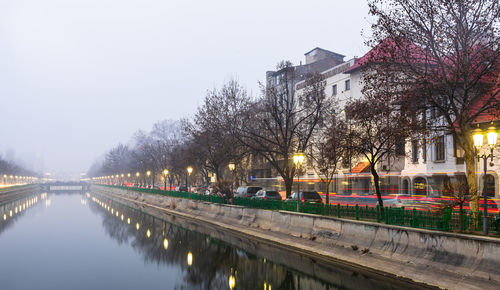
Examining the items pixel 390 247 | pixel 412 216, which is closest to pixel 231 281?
pixel 390 247

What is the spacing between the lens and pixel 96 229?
41.4 m

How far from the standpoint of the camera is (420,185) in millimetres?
38906

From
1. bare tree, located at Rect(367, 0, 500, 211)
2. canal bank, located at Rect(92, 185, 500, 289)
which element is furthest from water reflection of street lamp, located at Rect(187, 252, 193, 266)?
bare tree, located at Rect(367, 0, 500, 211)

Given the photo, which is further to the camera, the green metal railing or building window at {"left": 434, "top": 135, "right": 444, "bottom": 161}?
building window at {"left": 434, "top": 135, "right": 444, "bottom": 161}

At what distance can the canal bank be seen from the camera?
493 inches

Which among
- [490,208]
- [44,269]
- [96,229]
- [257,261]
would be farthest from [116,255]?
[490,208]

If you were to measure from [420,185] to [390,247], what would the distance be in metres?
25.7

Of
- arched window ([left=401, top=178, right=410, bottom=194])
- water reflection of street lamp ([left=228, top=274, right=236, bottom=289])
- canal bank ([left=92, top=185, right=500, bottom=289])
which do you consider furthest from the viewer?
arched window ([left=401, top=178, right=410, bottom=194])

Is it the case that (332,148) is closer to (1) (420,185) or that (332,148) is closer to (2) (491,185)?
(2) (491,185)

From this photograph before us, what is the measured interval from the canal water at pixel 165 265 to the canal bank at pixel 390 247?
25.8 inches

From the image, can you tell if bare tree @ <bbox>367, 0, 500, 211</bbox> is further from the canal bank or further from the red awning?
the red awning

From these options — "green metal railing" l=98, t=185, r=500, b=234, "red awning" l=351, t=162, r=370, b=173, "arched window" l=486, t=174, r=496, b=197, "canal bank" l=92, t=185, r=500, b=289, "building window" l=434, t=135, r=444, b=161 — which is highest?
"building window" l=434, t=135, r=444, b=161

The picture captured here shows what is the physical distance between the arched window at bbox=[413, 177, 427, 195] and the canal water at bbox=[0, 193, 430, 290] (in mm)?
21076

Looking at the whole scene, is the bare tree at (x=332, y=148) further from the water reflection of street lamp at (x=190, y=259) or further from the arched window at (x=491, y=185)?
the arched window at (x=491, y=185)
